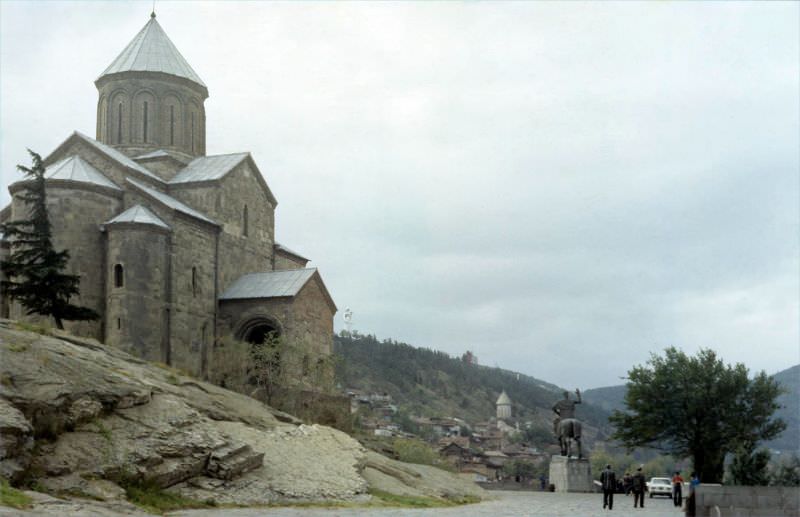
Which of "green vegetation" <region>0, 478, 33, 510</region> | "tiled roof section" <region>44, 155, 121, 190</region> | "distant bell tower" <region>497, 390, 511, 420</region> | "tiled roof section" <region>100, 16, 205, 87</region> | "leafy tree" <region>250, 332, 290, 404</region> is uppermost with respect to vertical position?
"tiled roof section" <region>100, 16, 205, 87</region>

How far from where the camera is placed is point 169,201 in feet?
105

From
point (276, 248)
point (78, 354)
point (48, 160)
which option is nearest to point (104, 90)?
point (48, 160)

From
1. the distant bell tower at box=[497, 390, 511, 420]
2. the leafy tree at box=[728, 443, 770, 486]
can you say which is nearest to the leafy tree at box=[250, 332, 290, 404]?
the leafy tree at box=[728, 443, 770, 486]

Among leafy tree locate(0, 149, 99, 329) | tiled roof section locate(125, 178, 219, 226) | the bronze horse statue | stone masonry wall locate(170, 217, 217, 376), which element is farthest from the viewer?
tiled roof section locate(125, 178, 219, 226)

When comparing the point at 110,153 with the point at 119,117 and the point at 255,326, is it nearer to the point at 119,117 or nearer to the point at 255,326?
the point at 119,117

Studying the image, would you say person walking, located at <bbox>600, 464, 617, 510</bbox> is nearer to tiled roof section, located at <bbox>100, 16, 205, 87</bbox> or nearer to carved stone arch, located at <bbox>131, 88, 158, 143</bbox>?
carved stone arch, located at <bbox>131, 88, 158, 143</bbox>

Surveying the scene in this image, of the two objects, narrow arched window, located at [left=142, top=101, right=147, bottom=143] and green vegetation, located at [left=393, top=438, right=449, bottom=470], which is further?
narrow arched window, located at [left=142, top=101, right=147, bottom=143]

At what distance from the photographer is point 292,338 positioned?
32.2 metres

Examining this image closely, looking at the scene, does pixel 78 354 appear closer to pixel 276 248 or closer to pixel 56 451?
pixel 56 451

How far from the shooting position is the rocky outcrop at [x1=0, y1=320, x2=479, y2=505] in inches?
591

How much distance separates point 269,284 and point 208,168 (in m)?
5.04

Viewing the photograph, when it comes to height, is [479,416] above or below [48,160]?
below

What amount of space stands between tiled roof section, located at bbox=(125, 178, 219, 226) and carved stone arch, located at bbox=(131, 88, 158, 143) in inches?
134

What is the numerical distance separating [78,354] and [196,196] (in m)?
15.8
